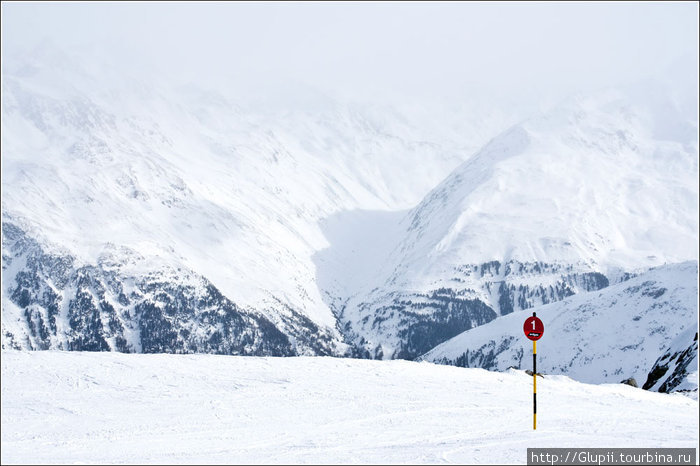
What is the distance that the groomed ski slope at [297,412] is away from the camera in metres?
27.1

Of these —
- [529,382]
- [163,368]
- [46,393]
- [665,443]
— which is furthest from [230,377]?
[665,443]

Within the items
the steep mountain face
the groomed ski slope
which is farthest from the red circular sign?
the steep mountain face

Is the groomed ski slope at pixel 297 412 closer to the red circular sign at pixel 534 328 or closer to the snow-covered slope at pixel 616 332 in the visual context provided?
the red circular sign at pixel 534 328

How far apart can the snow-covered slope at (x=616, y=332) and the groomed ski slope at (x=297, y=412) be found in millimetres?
113067

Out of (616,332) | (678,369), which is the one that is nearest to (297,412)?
(678,369)

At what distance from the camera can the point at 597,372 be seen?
530 feet

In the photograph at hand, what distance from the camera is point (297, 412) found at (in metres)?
35.2

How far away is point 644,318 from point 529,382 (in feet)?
451

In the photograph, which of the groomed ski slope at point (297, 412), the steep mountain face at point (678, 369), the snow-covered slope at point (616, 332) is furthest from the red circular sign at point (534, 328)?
the snow-covered slope at point (616, 332)

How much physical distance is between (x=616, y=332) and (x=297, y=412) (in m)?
151

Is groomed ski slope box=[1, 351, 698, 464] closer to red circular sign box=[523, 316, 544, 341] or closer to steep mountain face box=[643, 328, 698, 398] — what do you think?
red circular sign box=[523, 316, 544, 341]

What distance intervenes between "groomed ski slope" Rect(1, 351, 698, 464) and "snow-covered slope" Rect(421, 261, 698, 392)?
11307 centimetres

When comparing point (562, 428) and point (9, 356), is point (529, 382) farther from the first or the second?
point (9, 356)

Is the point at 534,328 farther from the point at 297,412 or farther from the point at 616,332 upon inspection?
the point at 616,332
